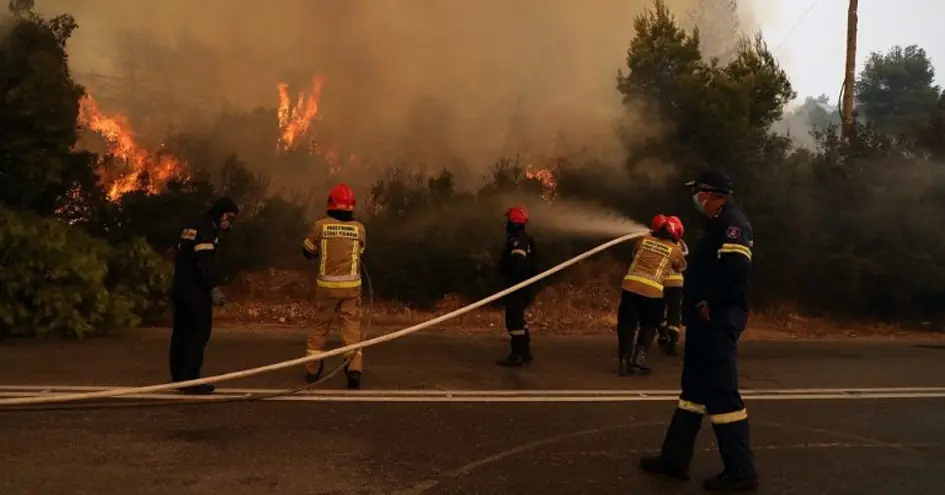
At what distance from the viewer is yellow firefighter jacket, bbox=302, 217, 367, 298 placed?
19.5ft

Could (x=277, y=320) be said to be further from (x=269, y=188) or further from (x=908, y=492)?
(x=908, y=492)

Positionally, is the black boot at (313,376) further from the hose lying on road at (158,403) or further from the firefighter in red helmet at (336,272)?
the hose lying on road at (158,403)

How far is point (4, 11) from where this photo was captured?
9.14 metres

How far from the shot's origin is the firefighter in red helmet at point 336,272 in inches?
234

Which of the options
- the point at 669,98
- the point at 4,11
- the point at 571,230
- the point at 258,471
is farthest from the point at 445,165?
the point at 258,471

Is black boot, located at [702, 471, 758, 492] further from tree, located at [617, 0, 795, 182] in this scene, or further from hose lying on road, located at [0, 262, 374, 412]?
tree, located at [617, 0, 795, 182]

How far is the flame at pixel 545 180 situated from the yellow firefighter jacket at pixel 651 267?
5455 millimetres

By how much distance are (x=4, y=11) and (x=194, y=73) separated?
4.04 metres

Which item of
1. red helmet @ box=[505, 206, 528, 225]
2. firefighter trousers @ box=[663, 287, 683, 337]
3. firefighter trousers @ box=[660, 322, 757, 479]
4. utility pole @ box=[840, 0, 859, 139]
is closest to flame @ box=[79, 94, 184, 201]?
red helmet @ box=[505, 206, 528, 225]

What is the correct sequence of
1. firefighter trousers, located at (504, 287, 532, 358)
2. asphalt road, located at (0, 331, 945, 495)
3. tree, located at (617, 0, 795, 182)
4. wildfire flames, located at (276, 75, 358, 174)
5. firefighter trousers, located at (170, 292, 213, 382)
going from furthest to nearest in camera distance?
wildfire flames, located at (276, 75, 358, 174)
tree, located at (617, 0, 795, 182)
firefighter trousers, located at (504, 287, 532, 358)
firefighter trousers, located at (170, 292, 213, 382)
asphalt road, located at (0, 331, 945, 495)

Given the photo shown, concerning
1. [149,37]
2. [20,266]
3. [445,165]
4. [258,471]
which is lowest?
[258,471]

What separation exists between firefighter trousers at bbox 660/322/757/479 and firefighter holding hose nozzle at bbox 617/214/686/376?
2.89 meters

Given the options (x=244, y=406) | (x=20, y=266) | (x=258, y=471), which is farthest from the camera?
(x=20, y=266)

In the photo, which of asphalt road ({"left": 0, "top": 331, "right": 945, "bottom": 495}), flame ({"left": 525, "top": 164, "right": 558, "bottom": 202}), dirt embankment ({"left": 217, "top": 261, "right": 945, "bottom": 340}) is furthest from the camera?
flame ({"left": 525, "top": 164, "right": 558, "bottom": 202})
